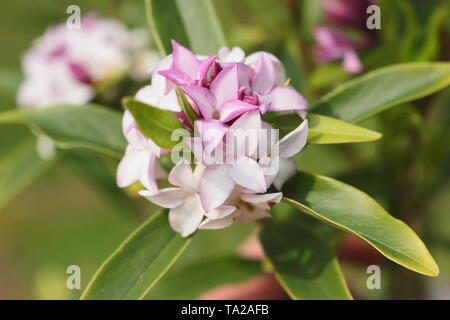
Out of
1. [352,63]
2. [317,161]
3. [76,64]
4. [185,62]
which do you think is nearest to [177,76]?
[185,62]

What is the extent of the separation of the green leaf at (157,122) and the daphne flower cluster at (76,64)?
430mm

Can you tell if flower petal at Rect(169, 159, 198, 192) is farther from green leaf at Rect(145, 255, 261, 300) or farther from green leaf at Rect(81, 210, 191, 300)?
green leaf at Rect(145, 255, 261, 300)

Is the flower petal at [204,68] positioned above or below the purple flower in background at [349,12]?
below

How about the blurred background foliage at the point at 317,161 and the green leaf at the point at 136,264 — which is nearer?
the green leaf at the point at 136,264

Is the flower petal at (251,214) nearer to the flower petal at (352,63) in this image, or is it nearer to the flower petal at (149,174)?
the flower petal at (149,174)

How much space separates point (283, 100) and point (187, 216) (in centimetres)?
16

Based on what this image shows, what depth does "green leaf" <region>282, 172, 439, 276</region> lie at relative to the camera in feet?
1.93

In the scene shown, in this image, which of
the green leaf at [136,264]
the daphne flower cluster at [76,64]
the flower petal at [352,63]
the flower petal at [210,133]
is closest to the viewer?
the flower petal at [210,133]

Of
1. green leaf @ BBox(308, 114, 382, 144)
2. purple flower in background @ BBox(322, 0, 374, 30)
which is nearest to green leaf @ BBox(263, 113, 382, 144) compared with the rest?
green leaf @ BBox(308, 114, 382, 144)

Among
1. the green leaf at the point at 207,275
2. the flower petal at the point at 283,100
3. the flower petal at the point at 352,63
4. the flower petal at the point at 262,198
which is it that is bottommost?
the green leaf at the point at 207,275

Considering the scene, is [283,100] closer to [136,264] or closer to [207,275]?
[136,264]

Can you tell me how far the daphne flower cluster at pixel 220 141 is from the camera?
579 millimetres

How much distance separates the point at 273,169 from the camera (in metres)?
0.60

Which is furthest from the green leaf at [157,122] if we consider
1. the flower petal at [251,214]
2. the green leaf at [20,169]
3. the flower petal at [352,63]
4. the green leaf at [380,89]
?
the green leaf at [20,169]
